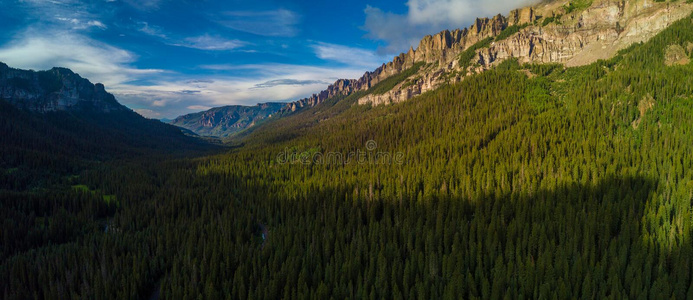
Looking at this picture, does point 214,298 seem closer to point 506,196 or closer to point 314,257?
point 314,257

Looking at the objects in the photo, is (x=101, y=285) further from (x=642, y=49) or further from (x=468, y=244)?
(x=642, y=49)

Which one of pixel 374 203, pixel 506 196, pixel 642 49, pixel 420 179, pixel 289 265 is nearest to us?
pixel 289 265

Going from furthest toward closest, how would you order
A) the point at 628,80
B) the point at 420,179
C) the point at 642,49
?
the point at 642,49 < the point at 628,80 < the point at 420,179

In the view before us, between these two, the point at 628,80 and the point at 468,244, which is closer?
the point at 468,244

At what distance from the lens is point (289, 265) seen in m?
68.8

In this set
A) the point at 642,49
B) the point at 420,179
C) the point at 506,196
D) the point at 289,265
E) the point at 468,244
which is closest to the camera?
the point at 289,265

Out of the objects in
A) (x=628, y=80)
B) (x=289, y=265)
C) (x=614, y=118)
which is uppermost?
(x=628, y=80)

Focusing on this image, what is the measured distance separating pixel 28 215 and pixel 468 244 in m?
154

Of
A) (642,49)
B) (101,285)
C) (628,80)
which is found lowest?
(101,285)

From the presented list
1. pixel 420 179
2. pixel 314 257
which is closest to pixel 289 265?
pixel 314 257

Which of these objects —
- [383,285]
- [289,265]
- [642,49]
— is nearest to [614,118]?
[642,49]

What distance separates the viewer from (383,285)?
203ft

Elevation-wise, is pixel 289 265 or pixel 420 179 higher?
pixel 420 179

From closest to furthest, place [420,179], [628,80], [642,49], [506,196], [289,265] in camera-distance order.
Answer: [289,265] < [506,196] < [420,179] < [628,80] < [642,49]
